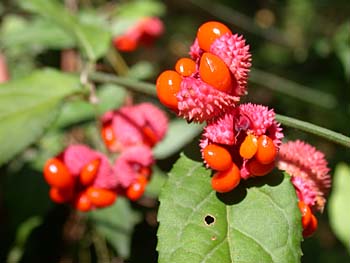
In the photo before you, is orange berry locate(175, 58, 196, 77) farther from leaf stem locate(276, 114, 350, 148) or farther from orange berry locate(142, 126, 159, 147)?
orange berry locate(142, 126, 159, 147)

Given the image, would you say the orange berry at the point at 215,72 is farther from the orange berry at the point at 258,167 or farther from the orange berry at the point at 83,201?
the orange berry at the point at 83,201

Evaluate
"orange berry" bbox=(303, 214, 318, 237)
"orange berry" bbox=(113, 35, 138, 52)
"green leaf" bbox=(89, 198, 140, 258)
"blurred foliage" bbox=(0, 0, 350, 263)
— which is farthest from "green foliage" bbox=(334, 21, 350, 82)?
"orange berry" bbox=(303, 214, 318, 237)

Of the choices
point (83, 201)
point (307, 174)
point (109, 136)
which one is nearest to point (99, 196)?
point (83, 201)

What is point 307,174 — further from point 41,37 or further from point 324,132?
point 41,37

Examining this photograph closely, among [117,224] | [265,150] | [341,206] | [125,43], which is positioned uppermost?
[265,150]

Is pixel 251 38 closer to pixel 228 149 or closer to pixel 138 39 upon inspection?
pixel 138 39

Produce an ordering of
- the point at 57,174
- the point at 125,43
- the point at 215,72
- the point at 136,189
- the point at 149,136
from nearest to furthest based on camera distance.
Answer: the point at 215,72, the point at 57,174, the point at 136,189, the point at 149,136, the point at 125,43
